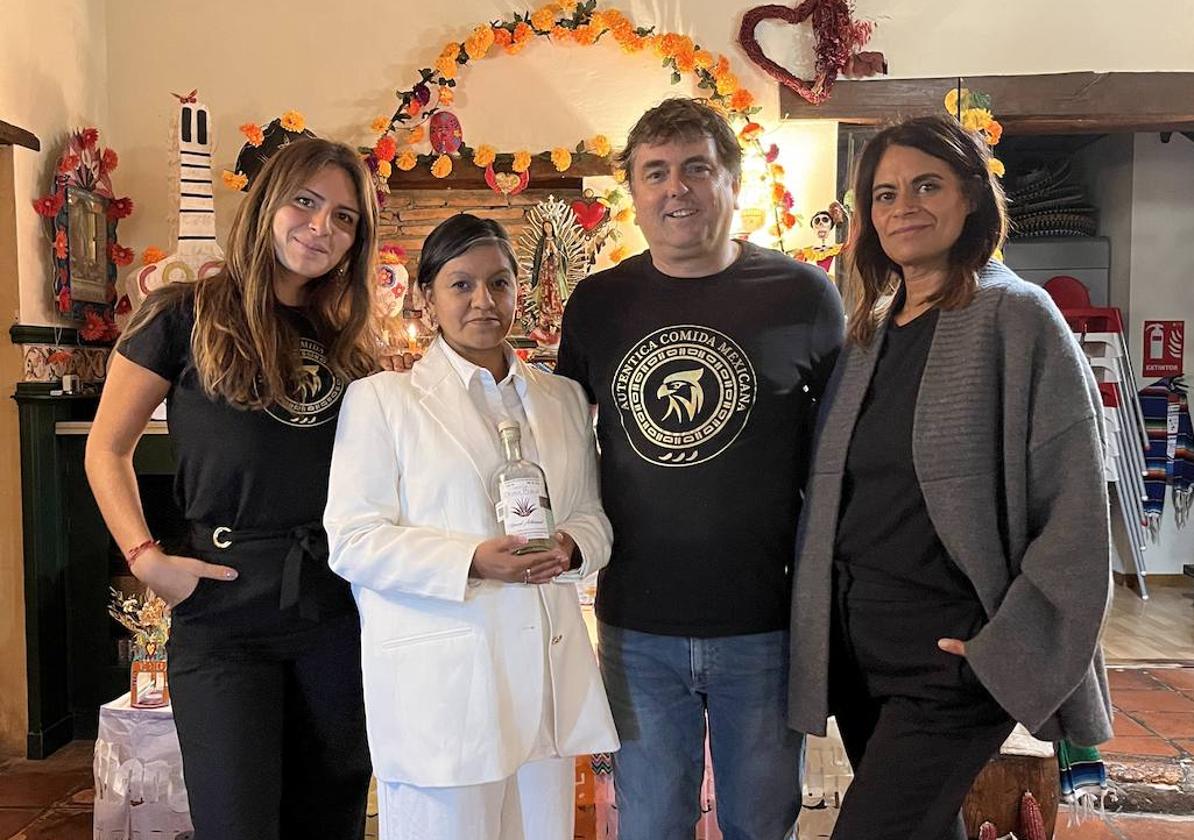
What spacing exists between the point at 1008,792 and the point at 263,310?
229 cm

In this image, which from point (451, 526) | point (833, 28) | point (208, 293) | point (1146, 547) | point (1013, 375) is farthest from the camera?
point (1146, 547)

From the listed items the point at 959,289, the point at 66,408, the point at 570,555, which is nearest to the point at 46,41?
the point at 66,408

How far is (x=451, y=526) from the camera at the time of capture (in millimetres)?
1615

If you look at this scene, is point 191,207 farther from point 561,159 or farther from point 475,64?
point 561,159

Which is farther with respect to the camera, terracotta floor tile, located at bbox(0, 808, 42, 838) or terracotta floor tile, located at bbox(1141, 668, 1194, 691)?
terracotta floor tile, located at bbox(1141, 668, 1194, 691)

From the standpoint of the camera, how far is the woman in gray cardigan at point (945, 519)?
1456mm

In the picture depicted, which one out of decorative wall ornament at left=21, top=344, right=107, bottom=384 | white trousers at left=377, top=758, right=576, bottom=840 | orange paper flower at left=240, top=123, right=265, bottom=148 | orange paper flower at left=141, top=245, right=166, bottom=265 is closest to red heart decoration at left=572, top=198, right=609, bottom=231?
orange paper flower at left=240, top=123, right=265, bottom=148

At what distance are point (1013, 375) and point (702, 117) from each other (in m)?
0.72

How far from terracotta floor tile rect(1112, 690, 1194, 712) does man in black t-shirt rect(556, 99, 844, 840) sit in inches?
105

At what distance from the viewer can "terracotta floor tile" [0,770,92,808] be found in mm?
3184

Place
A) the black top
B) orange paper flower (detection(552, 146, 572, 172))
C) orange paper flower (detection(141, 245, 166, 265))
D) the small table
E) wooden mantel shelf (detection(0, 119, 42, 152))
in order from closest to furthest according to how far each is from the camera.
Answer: the black top
the small table
wooden mantel shelf (detection(0, 119, 42, 152))
orange paper flower (detection(141, 245, 166, 265))
orange paper flower (detection(552, 146, 572, 172))

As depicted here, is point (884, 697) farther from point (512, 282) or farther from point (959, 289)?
point (512, 282)

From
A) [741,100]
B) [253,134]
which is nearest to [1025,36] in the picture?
[741,100]

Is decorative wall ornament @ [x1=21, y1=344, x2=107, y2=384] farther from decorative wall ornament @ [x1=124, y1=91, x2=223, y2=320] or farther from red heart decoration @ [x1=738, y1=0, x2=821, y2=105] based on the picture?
red heart decoration @ [x1=738, y1=0, x2=821, y2=105]
